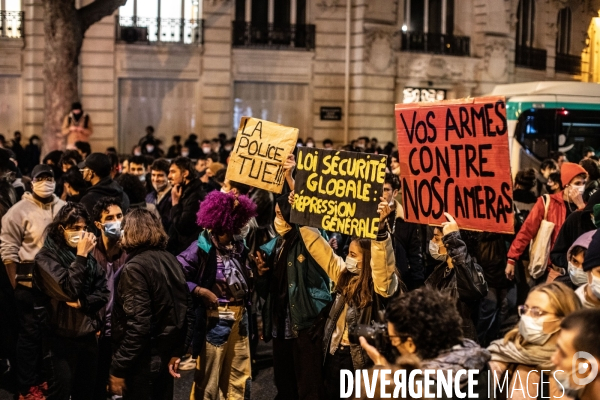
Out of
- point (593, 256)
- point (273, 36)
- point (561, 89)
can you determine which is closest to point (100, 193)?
point (593, 256)

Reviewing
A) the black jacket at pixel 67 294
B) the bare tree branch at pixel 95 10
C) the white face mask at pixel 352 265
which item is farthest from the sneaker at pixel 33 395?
the bare tree branch at pixel 95 10

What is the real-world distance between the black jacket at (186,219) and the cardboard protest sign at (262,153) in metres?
1.49

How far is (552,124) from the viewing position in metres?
19.1

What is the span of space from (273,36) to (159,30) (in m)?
3.09

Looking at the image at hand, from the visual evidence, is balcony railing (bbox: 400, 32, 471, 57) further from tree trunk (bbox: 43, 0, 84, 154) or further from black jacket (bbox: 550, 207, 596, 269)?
black jacket (bbox: 550, 207, 596, 269)

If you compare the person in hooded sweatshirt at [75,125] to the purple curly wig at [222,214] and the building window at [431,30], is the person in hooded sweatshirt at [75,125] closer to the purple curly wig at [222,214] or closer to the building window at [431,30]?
the building window at [431,30]

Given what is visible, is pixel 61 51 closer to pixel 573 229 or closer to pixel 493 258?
pixel 493 258

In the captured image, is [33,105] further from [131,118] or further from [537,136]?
[537,136]

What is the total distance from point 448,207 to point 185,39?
57.7ft

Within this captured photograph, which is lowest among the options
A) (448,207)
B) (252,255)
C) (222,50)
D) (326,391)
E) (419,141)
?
(326,391)

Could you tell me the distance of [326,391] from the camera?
5758mm

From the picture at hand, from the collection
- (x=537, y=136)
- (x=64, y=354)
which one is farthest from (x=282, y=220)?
(x=537, y=136)

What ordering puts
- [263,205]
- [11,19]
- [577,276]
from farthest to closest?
1. [11,19]
2. [263,205]
3. [577,276]

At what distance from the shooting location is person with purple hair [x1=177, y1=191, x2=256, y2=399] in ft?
20.0
